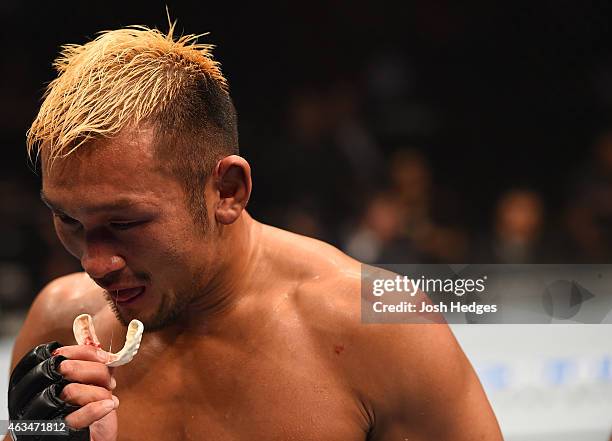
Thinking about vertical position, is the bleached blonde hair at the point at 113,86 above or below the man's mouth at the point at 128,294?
above

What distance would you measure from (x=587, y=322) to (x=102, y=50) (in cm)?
103

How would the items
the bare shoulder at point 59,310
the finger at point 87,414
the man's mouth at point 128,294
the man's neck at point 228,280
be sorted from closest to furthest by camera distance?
the finger at point 87,414, the man's mouth at point 128,294, the man's neck at point 228,280, the bare shoulder at point 59,310

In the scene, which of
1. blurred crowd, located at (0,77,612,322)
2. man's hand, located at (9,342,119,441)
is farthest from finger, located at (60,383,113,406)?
blurred crowd, located at (0,77,612,322)

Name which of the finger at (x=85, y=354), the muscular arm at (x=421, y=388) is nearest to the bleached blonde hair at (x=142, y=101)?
the finger at (x=85, y=354)

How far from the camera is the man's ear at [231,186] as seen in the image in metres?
1.39

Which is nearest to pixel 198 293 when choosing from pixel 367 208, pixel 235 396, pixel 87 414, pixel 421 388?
pixel 235 396

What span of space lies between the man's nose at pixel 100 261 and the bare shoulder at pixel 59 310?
1.24 ft

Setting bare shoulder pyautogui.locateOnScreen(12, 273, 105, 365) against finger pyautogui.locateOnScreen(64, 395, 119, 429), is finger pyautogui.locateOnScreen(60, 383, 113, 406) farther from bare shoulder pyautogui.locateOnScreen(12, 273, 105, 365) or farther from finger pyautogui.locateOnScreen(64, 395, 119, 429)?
bare shoulder pyautogui.locateOnScreen(12, 273, 105, 365)

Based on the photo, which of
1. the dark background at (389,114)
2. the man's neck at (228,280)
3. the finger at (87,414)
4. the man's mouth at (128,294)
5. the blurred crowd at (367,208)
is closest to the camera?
the finger at (87,414)

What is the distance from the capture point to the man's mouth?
4.50 feet

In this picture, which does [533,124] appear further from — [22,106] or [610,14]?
[22,106]

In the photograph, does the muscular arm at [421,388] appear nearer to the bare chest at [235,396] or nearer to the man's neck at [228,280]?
the bare chest at [235,396]

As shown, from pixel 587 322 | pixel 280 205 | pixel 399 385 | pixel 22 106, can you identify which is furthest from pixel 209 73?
pixel 22 106

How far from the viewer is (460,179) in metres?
3.89
